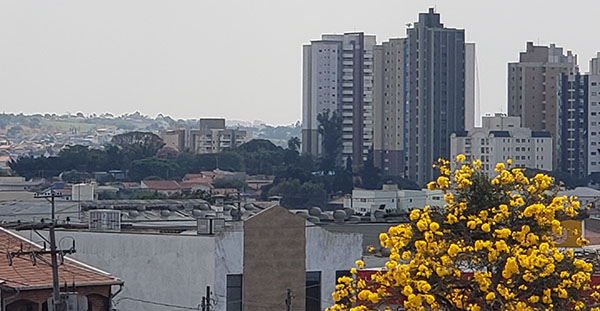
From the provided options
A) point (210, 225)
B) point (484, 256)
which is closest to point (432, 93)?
point (210, 225)

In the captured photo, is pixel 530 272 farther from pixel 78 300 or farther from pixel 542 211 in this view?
pixel 78 300

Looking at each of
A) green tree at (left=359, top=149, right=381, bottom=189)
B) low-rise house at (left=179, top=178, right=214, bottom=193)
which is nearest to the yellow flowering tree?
low-rise house at (left=179, top=178, right=214, bottom=193)

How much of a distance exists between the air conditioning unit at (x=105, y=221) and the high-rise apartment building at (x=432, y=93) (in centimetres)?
8762

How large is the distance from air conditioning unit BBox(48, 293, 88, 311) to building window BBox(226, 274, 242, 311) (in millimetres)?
7792

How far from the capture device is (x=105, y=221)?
32469 mm

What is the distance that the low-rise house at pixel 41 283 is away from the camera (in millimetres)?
20250

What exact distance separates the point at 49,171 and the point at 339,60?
39.8m

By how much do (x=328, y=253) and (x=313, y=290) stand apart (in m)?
0.74

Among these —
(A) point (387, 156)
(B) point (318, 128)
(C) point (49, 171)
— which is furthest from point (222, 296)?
(B) point (318, 128)

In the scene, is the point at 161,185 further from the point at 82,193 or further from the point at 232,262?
the point at 232,262

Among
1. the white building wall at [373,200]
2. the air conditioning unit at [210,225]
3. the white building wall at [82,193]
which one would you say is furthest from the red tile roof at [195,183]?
the air conditioning unit at [210,225]

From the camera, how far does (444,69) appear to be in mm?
121062

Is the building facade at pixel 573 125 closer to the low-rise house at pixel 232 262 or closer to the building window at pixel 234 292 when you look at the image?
the low-rise house at pixel 232 262

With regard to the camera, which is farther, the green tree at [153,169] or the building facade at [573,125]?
the building facade at [573,125]
